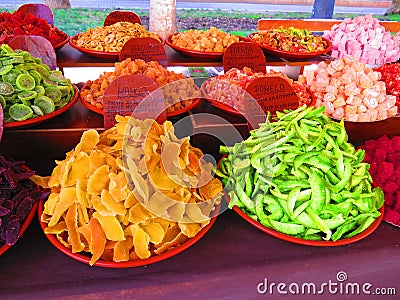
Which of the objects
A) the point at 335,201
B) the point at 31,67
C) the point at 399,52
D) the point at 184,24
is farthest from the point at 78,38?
the point at 184,24

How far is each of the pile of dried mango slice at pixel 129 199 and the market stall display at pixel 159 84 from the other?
45cm

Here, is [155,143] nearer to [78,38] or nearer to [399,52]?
[78,38]

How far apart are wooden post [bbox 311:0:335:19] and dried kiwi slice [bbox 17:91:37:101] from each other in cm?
469

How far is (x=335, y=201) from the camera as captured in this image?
1.05m

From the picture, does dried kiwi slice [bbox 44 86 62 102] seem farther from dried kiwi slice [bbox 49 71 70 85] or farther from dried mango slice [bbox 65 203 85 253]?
dried mango slice [bbox 65 203 85 253]

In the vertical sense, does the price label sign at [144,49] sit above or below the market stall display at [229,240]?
above

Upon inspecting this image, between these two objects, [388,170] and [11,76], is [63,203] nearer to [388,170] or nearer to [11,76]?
[11,76]

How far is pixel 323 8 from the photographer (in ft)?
16.3

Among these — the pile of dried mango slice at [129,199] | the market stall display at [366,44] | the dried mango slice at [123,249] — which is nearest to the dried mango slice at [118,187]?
the pile of dried mango slice at [129,199]

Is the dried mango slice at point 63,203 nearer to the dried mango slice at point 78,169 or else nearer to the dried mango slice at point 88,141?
the dried mango slice at point 78,169

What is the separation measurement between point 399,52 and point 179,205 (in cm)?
239

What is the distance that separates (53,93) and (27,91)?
0.34 feet

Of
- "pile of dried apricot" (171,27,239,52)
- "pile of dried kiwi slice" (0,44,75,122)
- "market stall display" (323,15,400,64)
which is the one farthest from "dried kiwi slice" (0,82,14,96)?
"market stall display" (323,15,400,64)

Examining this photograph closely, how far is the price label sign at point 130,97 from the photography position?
48.5 inches
